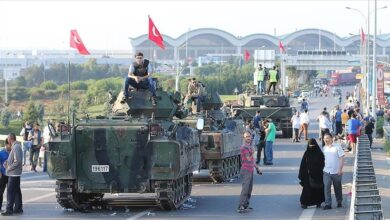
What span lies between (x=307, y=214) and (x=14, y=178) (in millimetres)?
5611

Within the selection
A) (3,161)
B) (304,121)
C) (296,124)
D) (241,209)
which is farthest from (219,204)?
(296,124)

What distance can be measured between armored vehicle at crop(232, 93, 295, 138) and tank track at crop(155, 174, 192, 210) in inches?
1067

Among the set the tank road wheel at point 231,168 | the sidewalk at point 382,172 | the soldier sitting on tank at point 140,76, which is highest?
the soldier sitting on tank at point 140,76

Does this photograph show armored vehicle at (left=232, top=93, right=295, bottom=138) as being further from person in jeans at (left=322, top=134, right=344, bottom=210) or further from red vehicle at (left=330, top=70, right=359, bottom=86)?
red vehicle at (left=330, top=70, right=359, bottom=86)

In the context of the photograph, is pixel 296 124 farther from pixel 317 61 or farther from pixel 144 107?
pixel 317 61

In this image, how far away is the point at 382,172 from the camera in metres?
29.4

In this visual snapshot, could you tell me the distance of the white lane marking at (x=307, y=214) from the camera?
62.6 ft

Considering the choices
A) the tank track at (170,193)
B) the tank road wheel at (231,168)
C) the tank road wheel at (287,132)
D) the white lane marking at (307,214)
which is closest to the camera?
the white lane marking at (307,214)

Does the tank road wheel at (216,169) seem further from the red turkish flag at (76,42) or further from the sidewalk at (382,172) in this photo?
the red turkish flag at (76,42)

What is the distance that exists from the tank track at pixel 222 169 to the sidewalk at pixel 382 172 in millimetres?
3870

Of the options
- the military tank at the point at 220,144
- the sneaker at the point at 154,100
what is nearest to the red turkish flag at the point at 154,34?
the military tank at the point at 220,144

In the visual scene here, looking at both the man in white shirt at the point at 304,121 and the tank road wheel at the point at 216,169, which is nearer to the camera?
the tank road wheel at the point at 216,169

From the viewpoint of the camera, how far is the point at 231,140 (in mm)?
28031

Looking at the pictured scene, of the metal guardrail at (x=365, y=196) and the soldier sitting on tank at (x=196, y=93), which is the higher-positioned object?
the soldier sitting on tank at (x=196, y=93)
